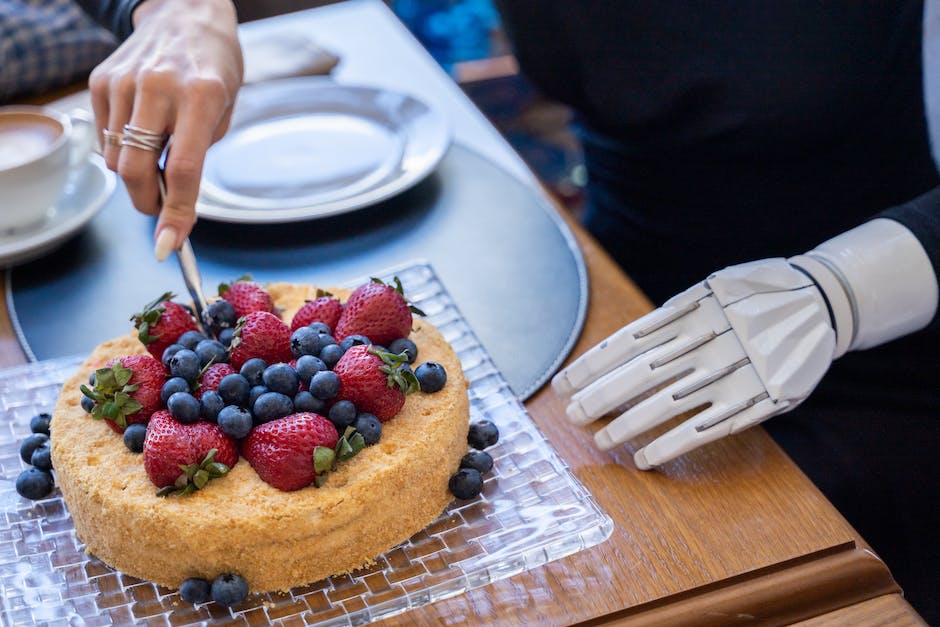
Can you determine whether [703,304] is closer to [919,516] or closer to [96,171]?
[919,516]

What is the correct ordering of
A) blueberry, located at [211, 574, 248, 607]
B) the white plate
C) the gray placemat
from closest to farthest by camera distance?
1. blueberry, located at [211, 574, 248, 607]
2. the gray placemat
3. the white plate

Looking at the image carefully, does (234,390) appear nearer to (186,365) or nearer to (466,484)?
(186,365)

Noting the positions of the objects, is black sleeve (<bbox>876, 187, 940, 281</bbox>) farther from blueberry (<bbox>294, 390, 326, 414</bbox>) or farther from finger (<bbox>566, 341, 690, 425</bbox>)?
blueberry (<bbox>294, 390, 326, 414</bbox>)

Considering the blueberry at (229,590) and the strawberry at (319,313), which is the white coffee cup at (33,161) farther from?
the blueberry at (229,590)

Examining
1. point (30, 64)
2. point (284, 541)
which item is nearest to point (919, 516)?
point (284, 541)

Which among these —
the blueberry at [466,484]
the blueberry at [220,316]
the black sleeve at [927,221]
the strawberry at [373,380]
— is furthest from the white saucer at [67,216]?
the black sleeve at [927,221]

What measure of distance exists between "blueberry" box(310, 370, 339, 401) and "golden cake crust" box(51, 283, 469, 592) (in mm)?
72

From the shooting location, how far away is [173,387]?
95 centimetres

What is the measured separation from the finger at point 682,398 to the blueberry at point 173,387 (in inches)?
18.1

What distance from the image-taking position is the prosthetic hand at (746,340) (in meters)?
1.02

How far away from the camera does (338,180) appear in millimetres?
1600

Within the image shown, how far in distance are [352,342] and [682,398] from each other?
366mm

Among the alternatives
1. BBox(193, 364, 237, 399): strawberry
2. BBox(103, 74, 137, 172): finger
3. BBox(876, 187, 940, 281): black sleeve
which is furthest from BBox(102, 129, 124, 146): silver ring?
BBox(876, 187, 940, 281): black sleeve

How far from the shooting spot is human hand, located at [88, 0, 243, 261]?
1.12 m
